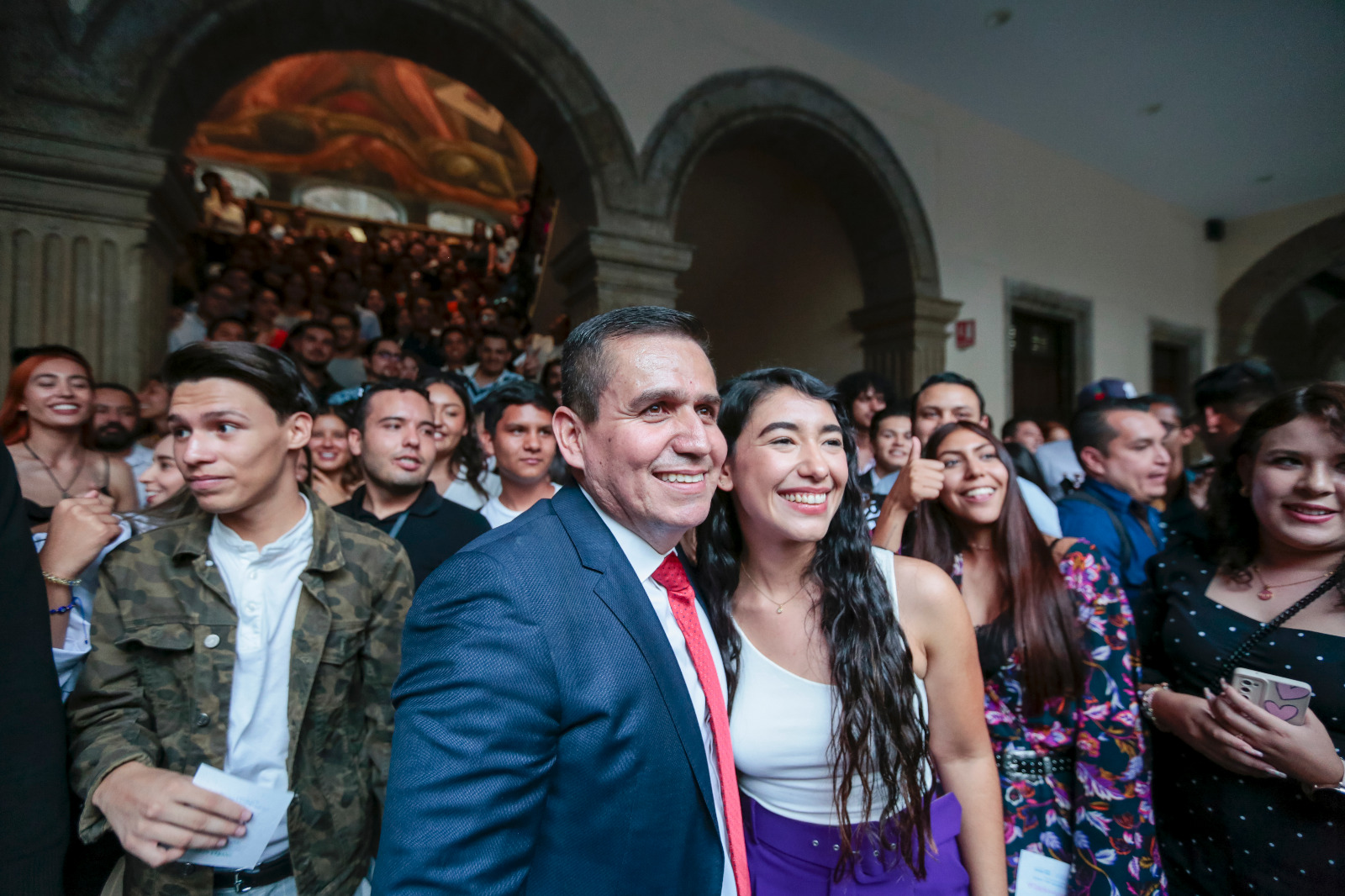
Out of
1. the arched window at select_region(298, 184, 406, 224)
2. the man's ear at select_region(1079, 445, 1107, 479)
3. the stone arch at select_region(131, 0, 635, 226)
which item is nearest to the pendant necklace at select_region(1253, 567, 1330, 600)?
the man's ear at select_region(1079, 445, 1107, 479)

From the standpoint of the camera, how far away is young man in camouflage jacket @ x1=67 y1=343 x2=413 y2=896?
1.45 m

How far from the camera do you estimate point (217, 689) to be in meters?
1.49

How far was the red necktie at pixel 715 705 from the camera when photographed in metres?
1.20

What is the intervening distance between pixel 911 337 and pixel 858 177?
177 centimetres

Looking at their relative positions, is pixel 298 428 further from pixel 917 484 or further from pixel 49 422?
pixel 917 484

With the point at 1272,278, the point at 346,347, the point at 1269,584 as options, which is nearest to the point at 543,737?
the point at 1269,584

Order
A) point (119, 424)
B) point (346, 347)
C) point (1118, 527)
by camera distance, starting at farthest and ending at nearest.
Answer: point (346, 347)
point (119, 424)
point (1118, 527)

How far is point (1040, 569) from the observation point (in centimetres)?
190

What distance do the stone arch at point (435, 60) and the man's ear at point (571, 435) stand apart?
4189mm

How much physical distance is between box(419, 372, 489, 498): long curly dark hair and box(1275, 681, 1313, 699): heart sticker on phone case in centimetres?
322

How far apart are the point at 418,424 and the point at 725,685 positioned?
1862 mm

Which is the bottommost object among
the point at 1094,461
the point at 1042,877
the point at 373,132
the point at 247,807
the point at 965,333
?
the point at 1042,877

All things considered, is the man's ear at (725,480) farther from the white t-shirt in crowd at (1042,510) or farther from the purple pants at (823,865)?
the white t-shirt in crowd at (1042,510)

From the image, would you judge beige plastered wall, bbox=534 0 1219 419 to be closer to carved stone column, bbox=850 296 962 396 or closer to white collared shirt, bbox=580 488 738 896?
carved stone column, bbox=850 296 962 396
